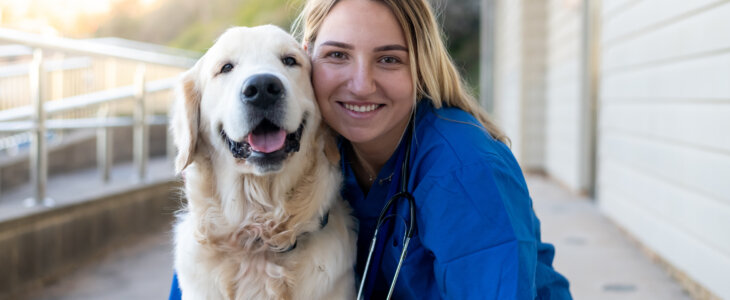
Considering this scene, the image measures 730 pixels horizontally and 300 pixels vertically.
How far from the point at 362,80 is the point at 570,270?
2.59 m

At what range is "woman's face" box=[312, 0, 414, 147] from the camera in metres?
1.99

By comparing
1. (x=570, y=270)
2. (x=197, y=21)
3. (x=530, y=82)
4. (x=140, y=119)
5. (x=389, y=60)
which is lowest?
(x=570, y=270)

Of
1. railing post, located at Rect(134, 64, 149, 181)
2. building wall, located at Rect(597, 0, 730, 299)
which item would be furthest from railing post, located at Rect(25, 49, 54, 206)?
building wall, located at Rect(597, 0, 730, 299)

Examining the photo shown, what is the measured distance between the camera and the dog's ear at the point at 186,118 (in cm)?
210

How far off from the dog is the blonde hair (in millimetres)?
353

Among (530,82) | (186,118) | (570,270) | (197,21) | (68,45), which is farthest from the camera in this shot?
(197,21)

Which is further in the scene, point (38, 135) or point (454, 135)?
point (38, 135)

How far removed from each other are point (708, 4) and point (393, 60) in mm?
1883

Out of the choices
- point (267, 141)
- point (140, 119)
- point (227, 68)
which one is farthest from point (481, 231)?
point (140, 119)

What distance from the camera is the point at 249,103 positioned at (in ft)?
6.14

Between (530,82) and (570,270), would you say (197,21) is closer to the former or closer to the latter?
(530,82)

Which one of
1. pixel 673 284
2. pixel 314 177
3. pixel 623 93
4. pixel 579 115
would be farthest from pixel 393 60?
pixel 579 115

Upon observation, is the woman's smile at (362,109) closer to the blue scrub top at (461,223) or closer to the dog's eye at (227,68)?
the blue scrub top at (461,223)

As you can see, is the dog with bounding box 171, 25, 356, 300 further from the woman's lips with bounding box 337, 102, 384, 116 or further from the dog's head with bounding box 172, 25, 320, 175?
the woman's lips with bounding box 337, 102, 384, 116
